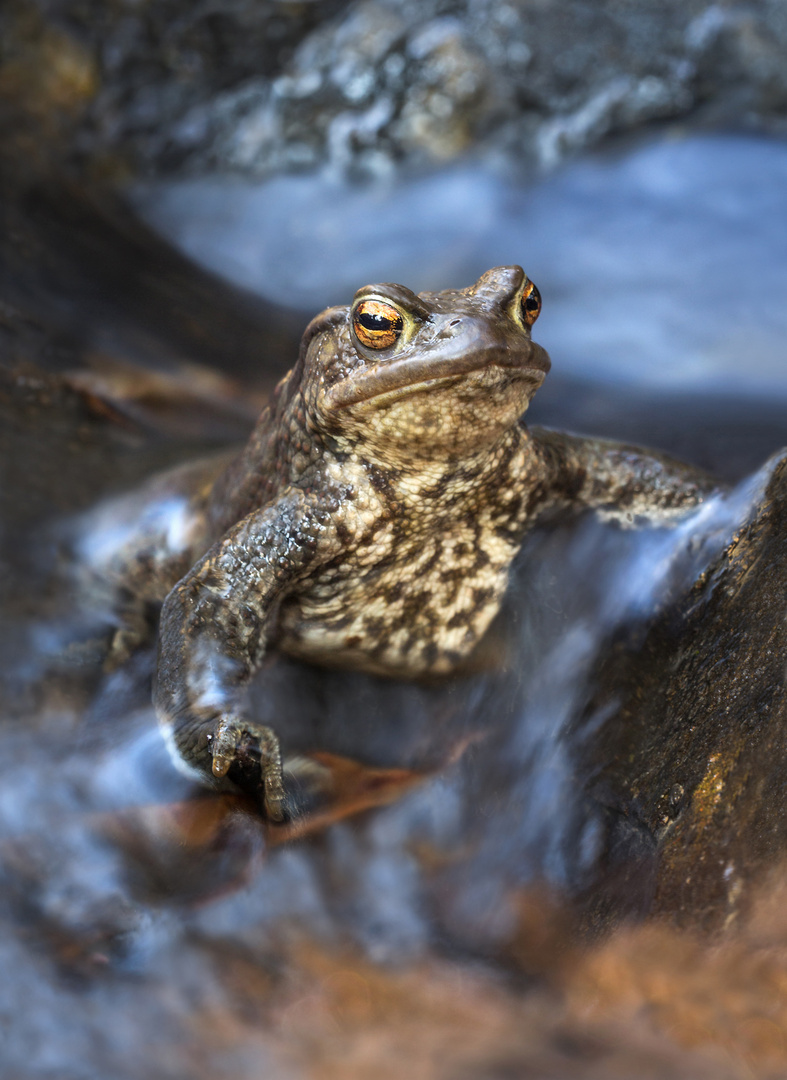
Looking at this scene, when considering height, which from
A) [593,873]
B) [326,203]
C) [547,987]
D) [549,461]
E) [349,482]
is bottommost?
[547,987]

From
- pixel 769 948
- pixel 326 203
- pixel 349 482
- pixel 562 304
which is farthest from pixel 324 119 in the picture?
pixel 769 948

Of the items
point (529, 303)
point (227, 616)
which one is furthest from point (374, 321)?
point (227, 616)

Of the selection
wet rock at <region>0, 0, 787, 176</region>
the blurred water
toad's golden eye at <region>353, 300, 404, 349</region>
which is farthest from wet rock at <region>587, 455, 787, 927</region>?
wet rock at <region>0, 0, 787, 176</region>

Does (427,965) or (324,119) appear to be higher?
(324,119)

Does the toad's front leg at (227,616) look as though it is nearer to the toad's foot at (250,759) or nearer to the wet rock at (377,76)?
the toad's foot at (250,759)

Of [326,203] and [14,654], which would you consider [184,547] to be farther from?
[326,203]

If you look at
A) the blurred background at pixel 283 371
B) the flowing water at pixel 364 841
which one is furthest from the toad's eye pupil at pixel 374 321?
the blurred background at pixel 283 371
